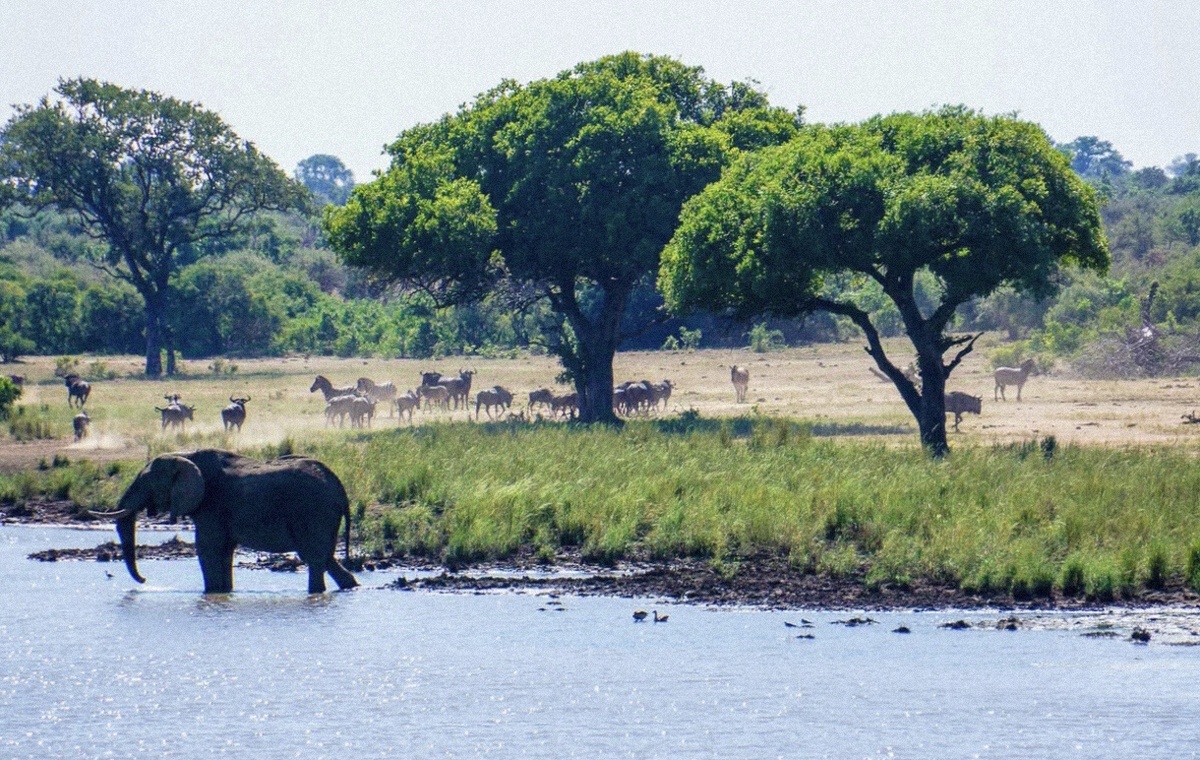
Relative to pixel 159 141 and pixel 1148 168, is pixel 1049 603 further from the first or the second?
pixel 1148 168

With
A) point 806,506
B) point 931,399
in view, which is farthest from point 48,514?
point 931,399

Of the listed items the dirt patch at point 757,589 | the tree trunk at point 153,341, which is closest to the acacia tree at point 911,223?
the dirt patch at point 757,589

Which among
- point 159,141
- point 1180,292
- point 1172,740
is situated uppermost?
point 159,141

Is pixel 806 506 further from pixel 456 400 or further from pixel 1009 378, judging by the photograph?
pixel 456 400

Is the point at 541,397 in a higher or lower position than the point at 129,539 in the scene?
higher

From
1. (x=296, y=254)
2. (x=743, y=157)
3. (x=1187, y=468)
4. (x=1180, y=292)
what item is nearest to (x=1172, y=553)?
(x=1187, y=468)

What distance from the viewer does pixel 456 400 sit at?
1886 inches

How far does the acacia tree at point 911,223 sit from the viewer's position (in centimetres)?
2973

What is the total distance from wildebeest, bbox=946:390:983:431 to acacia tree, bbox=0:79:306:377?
1351 inches

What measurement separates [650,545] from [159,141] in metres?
50.0

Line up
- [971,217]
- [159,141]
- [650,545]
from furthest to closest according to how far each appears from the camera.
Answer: [159,141] < [971,217] < [650,545]

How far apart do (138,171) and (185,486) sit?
5038 centimetres

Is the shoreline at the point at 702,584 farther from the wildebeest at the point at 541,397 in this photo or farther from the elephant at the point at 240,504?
the wildebeest at the point at 541,397

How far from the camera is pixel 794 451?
27.4 m
